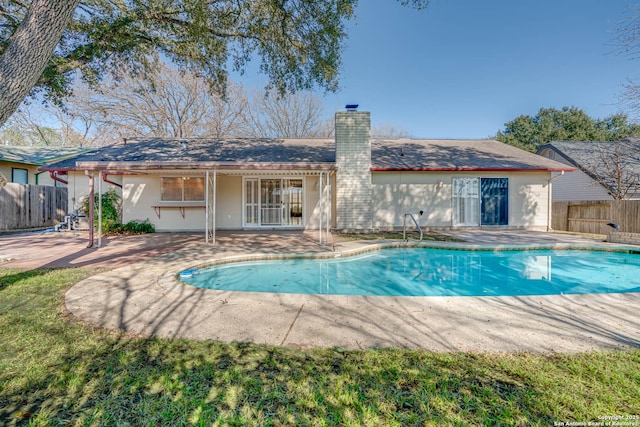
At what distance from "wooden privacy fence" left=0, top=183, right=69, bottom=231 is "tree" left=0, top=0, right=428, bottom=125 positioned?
682 cm

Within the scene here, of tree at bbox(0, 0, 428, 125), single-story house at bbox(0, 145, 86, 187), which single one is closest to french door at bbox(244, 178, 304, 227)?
tree at bbox(0, 0, 428, 125)

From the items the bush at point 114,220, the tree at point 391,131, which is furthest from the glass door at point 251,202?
the tree at point 391,131

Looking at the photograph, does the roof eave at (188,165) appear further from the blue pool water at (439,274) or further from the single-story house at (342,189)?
the single-story house at (342,189)

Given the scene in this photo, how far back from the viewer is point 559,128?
26.4 meters

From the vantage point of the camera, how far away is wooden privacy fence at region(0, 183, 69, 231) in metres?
11.4

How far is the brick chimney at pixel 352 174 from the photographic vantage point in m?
10.8

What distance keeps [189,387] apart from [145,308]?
187cm

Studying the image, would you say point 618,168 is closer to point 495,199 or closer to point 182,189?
point 495,199

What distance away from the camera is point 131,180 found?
1083cm

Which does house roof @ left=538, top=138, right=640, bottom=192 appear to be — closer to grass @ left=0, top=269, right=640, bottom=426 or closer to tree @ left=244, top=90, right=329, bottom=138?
grass @ left=0, top=269, right=640, bottom=426

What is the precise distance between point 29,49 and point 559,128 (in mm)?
35169

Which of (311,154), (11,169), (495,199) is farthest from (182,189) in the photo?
(495,199)

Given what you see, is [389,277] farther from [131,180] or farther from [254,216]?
[131,180]

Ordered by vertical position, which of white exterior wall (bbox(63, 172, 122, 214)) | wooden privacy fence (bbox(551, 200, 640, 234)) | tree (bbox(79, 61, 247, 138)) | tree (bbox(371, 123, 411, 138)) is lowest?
wooden privacy fence (bbox(551, 200, 640, 234))
